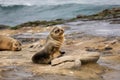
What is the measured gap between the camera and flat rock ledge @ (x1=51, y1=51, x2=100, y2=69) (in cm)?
842

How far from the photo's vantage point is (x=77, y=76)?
8.05 m

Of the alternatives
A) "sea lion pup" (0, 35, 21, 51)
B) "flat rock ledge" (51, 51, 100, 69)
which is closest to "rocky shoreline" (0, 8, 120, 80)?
"flat rock ledge" (51, 51, 100, 69)

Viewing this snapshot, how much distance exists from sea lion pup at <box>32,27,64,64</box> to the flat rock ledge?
0.36 meters

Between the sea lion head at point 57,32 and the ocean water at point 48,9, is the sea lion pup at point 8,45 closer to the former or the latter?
the sea lion head at point 57,32

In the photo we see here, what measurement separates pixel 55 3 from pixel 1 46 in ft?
88.4

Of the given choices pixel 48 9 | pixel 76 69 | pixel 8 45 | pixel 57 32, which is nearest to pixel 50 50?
pixel 57 32

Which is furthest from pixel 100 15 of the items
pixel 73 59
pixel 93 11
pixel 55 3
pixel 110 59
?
pixel 55 3

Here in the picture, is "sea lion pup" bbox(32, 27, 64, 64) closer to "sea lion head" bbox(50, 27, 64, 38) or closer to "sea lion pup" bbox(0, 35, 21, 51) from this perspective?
"sea lion head" bbox(50, 27, 64, 38)

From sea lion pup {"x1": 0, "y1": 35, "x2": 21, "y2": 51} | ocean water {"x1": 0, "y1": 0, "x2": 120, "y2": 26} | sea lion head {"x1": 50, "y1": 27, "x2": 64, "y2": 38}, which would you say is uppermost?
sea lion head {"x1": 50, "y1": 27, "x2": 64, "y2": 38}

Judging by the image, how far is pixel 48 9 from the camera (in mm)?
35281

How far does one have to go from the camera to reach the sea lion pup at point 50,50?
362 inches

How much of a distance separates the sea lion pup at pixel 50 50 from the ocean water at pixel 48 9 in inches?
776

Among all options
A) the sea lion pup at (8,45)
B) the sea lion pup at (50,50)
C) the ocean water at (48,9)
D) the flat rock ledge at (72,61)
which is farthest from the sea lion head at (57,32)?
the ocean water at (48,9)

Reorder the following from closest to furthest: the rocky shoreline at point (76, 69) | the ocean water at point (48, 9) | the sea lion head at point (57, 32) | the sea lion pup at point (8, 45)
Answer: the rocky shoreline at point (76, 69)
the sea lion head at point (57, 32)
the sea lion pup at point (8, 45)
the ocean water at point (48, 9)
